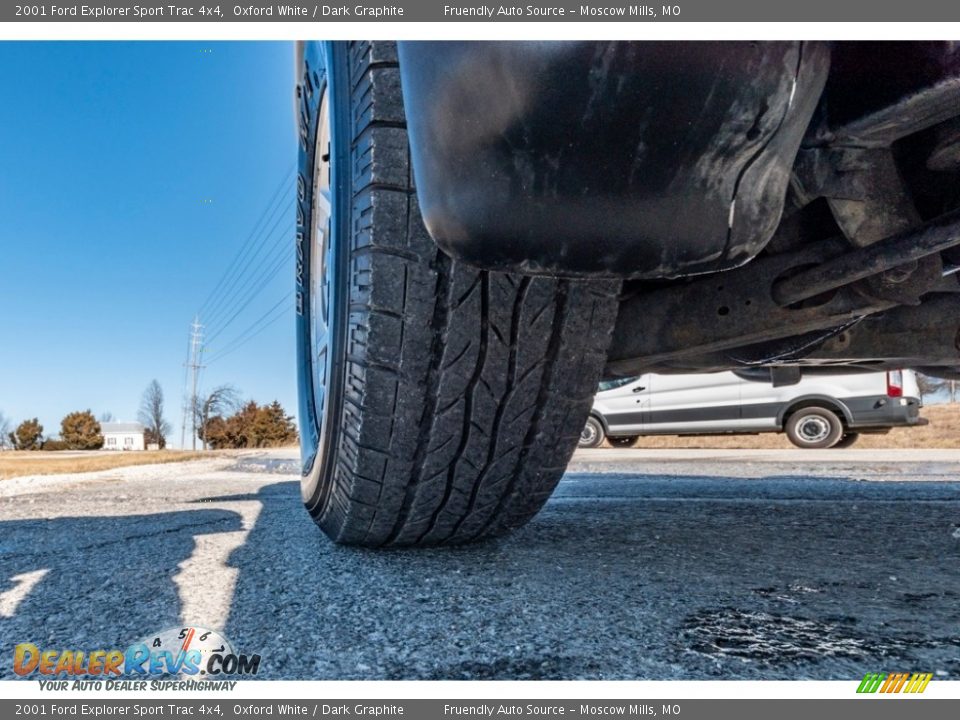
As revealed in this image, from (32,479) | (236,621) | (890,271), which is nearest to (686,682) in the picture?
(236,621)

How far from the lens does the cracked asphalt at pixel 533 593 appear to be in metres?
0.73

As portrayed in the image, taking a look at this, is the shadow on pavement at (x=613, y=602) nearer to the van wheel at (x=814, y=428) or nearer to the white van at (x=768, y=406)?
the white van at (x=768, y=406)

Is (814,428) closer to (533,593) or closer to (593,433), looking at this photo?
(593,433)

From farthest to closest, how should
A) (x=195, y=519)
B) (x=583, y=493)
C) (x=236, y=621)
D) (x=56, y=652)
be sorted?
(x=583, y=493), (x=195, y=519), (x=236, y=621), (x=56, y=652)

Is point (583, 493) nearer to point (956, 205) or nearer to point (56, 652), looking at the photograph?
point (956, 205)

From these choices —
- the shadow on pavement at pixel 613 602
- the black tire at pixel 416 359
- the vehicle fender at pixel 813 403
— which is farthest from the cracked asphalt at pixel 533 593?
the vehicle fender at pixel 813 403

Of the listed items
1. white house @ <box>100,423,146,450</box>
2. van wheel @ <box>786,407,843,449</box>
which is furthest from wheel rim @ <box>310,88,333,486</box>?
white house @ <box>100,423,146,450</box>

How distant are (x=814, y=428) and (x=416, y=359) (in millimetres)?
7570

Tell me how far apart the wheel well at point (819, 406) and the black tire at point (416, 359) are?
6.97 metres

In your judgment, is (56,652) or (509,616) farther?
(509,616)

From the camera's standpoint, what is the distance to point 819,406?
7.26m

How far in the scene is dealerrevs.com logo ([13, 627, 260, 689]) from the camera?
0.72 meters

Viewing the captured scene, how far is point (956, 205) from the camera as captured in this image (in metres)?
0.89

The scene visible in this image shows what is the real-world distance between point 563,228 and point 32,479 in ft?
13.3
